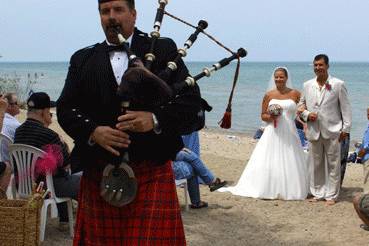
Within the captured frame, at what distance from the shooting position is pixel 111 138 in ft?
9.93

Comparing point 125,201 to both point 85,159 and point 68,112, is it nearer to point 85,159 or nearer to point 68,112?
point 85,159

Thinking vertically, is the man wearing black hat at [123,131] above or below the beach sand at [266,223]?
above

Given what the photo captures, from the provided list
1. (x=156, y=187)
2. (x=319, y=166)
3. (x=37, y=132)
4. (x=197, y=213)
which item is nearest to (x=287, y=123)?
(x=319, y=166)

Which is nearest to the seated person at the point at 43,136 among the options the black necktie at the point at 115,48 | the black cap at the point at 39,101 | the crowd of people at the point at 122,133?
the black cap at the point at 39,101

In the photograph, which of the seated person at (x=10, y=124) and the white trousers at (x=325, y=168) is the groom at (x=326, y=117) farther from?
the seated person at (x=10, y=124)

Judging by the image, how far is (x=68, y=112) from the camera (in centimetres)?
326

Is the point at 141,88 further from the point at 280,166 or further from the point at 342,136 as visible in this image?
the point at 280,166

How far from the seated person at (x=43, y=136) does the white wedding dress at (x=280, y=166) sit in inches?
134

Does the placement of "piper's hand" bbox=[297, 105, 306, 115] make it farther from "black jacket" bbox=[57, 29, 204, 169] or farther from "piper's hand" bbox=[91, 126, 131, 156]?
"piper's hand" bbox=[91, 126, 131, 156]

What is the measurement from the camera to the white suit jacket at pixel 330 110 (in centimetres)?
827

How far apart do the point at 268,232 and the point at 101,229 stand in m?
3.86

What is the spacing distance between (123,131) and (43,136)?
3133 millimetres

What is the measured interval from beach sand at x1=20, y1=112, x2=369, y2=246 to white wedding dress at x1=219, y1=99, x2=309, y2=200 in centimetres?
23

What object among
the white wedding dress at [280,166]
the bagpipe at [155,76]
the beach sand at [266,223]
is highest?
the bagpipe at [155,76]
